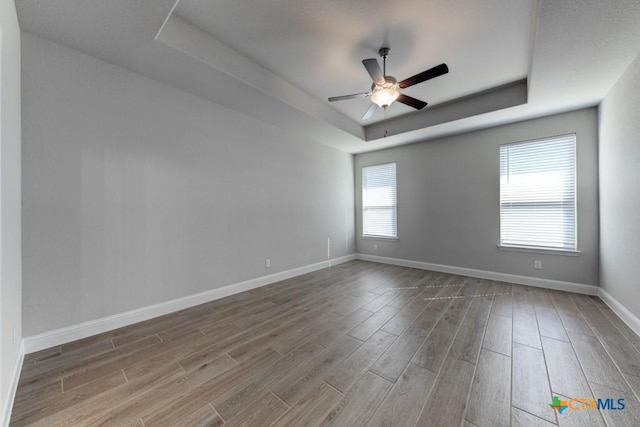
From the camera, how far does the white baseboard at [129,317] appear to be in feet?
6.72

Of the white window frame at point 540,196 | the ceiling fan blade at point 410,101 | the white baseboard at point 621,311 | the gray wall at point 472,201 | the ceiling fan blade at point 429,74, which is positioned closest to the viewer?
the ceiling fan blade at point 429,74

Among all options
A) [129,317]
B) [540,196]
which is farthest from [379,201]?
[129,317]

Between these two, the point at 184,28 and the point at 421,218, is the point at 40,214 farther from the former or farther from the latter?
the point at 421,218

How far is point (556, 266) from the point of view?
355cm

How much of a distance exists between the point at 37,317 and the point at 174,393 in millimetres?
1576

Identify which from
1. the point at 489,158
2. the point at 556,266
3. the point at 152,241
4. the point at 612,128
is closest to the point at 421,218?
the point at 489,158

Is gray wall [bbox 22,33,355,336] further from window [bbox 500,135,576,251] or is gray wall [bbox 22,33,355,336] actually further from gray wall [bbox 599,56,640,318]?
gray wall [bbox 599,56,640,318]

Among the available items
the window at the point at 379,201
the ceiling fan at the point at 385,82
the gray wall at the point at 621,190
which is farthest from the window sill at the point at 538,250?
the ceiling fan at the point at 385,82

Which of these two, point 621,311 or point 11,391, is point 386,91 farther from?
point 11,391

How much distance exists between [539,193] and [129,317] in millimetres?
5763

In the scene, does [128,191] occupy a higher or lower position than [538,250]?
higher

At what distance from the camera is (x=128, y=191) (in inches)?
99.7

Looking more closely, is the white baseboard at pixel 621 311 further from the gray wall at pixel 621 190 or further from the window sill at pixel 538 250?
the window sill at pixel 538 250

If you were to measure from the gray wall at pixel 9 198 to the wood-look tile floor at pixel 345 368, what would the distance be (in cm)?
36
